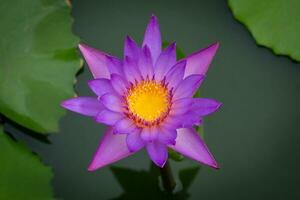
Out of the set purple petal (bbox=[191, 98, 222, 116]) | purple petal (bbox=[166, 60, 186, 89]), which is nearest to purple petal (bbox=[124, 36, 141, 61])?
purple petal (bbox=[166, 60, 186, 89])

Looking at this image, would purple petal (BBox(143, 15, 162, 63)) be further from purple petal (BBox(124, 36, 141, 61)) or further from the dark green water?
the dark green water

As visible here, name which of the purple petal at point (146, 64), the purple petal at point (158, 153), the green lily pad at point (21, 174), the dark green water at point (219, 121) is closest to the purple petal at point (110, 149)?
the purple petal at point (158, 153)

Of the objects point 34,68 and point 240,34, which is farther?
point 240,34

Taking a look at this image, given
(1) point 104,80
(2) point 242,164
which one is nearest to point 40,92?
(1) point 104,80

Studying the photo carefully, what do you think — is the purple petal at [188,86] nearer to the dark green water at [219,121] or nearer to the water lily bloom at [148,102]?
the water lily bloom at [148,102]

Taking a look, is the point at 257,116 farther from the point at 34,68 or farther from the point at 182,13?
the point at 34,68

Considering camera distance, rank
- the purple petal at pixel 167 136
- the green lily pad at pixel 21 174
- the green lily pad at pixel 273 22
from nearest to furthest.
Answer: the purple petal at pixel 167 136 → the green lily pad at pixel 21 174 → the green lily pad at pixel 273 22
